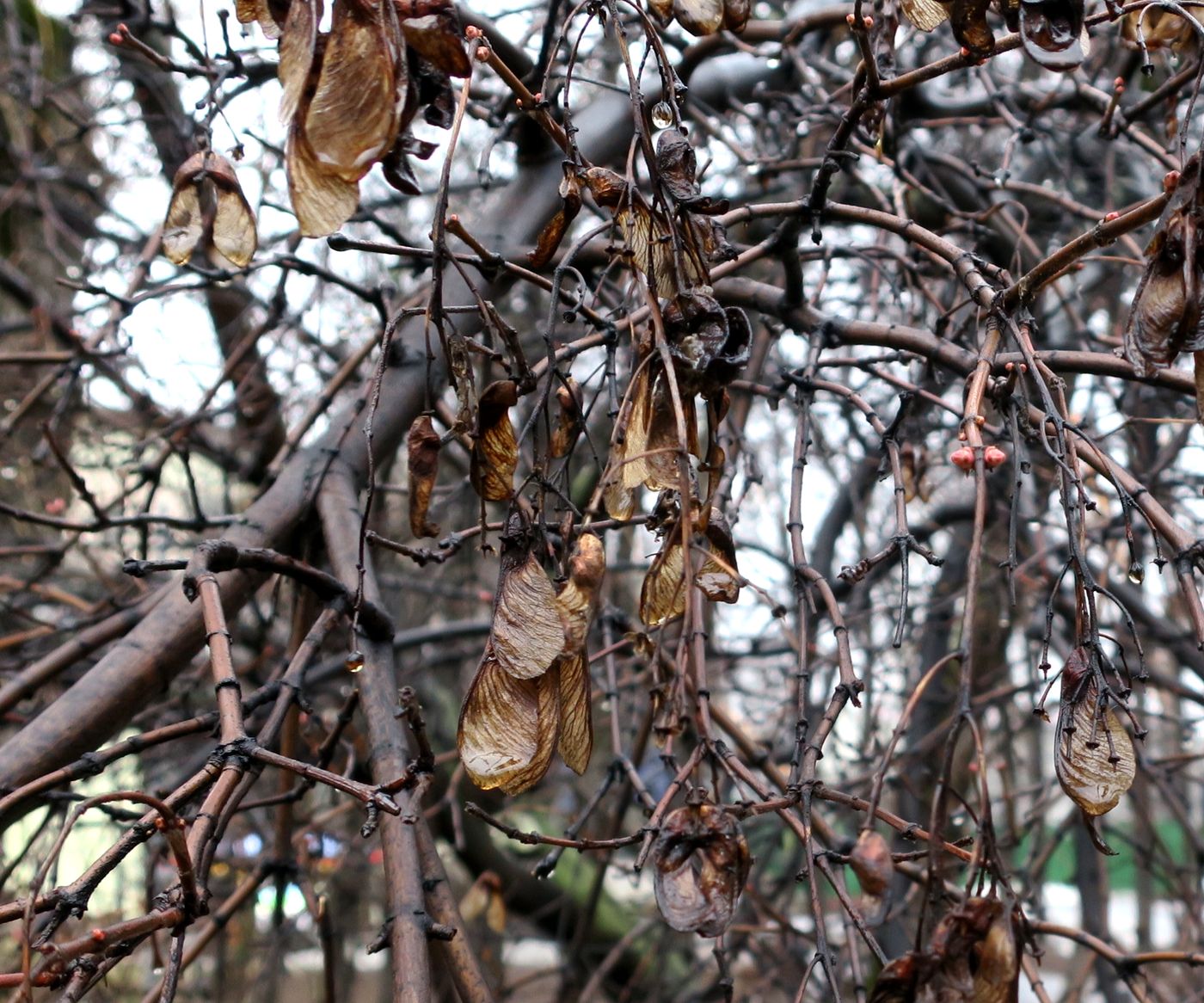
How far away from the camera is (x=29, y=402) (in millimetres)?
2547

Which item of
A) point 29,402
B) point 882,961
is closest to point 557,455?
point 882,961

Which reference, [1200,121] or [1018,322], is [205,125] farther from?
[1200,121]

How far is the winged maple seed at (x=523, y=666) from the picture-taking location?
3.39 ft

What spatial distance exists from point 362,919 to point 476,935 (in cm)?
180

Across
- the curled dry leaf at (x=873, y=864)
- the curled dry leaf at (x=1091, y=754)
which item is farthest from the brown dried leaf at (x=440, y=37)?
the curled dry leaf at (x=873, y=864)

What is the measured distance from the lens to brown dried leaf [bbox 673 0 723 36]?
129cm

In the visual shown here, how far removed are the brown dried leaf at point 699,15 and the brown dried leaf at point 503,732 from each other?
2.38ft

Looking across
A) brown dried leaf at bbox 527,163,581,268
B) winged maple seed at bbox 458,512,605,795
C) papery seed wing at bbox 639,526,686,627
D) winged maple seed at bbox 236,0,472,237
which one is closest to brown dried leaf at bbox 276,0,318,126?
winged maple seed at bbox 236,0,472,237

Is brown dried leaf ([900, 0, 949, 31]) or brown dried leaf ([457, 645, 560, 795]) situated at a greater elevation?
brown dried leaf ([900, 0, 949, 31])

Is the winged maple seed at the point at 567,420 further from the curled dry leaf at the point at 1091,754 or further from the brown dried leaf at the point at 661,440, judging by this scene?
the curled dry leaf at the point at 1091,754

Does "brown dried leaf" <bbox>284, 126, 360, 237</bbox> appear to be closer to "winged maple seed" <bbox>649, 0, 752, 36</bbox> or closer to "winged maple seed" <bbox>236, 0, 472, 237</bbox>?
"winged maple seed" <bbox>236, 0, 472, 237</bbox>

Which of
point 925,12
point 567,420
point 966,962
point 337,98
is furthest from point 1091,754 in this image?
point 337,98

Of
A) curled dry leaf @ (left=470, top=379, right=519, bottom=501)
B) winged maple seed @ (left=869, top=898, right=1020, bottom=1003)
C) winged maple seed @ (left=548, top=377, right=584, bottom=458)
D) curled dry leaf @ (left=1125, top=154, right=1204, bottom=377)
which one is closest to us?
winged maple seed @ (left=869, top=898, right=1020, bottom=1003)

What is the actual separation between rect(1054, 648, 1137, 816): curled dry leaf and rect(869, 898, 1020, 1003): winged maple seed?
0.18 m
